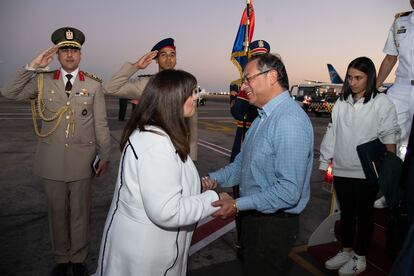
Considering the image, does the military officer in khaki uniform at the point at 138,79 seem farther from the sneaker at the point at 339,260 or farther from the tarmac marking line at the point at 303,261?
the sneaker at the point at 339,260

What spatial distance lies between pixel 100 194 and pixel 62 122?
2.67 m

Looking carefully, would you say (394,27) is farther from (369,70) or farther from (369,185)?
(369,185)

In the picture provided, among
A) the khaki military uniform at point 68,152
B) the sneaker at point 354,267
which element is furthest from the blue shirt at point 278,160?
the khaki military uniform at point 68,152

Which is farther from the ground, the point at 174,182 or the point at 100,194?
the point at 174,182

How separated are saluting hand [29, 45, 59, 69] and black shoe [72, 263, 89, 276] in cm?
204

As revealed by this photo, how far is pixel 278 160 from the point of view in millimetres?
1894

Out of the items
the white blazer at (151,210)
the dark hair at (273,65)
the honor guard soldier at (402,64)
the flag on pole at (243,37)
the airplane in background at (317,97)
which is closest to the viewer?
the white blazer at (151,210)

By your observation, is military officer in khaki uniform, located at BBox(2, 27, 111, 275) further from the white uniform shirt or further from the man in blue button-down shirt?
the white uniform shirt

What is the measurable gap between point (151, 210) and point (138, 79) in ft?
7.57

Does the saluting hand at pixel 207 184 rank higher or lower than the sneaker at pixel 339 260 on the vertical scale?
higher

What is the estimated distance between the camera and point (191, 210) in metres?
1.65

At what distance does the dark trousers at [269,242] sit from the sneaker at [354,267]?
135cm

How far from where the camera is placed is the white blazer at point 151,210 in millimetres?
1554

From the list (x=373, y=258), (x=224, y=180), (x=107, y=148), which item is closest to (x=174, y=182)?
(x=224, y=180)
